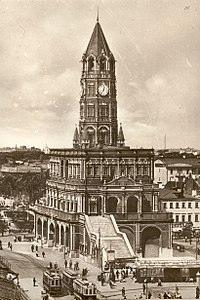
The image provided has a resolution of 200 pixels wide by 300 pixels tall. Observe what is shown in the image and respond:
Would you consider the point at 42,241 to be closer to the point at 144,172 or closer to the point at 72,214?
the point at 72,214

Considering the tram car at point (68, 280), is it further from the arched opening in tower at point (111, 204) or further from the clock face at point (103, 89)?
the clock face at point (103, 89)

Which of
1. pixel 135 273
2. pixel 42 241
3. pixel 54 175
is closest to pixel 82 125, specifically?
pixel 54 175

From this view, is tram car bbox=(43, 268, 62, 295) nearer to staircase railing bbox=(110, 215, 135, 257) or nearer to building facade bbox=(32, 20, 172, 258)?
staircase railing bbox=(110, 215, 135, 257)

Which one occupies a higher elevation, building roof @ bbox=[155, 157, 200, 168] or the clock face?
the clock face

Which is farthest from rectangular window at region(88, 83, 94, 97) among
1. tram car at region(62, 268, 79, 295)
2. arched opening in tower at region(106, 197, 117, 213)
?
tram car at region(62, 268, 79, 295)

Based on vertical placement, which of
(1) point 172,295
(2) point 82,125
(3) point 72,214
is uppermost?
(2) point 82,125

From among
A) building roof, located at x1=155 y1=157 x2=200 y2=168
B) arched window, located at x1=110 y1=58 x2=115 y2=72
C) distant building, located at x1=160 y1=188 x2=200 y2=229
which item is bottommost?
distant building, located at x1=160 y1=188 x2=200 y2=229

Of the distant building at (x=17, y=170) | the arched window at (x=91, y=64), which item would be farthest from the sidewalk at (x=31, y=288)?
the distant building at (x=17, y=170)
